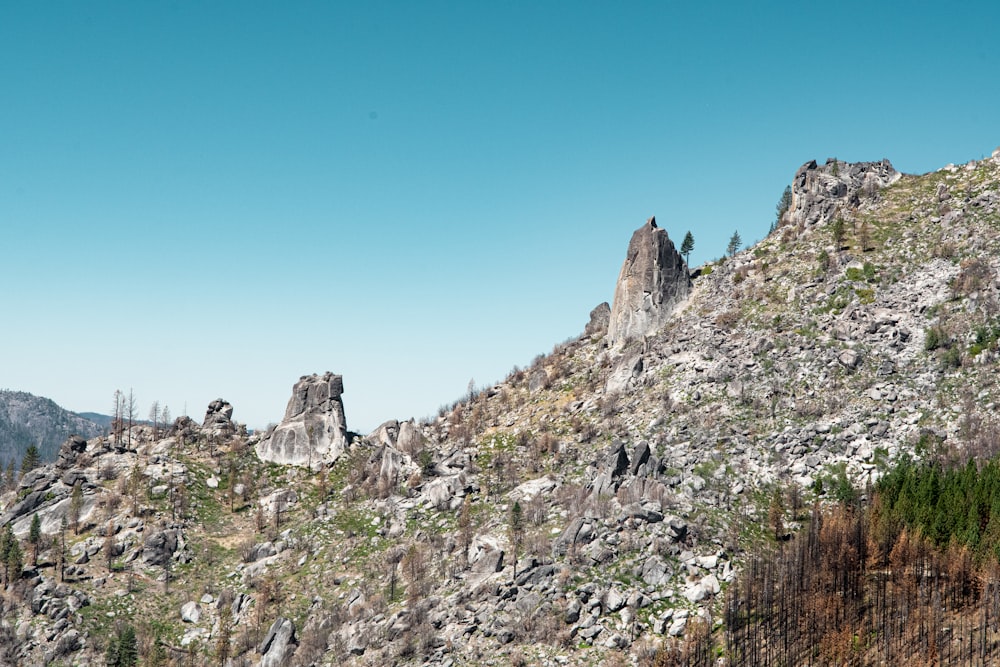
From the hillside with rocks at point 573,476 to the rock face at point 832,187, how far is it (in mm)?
833

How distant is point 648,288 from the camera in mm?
139500

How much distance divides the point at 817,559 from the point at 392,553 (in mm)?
56479

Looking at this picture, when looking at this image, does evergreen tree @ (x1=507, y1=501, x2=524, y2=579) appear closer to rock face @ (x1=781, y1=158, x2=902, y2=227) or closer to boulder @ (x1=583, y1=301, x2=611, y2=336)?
boulder @ (x1=583, y1=301, x2=611, y2=336)

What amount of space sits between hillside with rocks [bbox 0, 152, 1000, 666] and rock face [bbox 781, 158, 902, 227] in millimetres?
833

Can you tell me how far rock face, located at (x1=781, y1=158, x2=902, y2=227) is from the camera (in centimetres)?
14600

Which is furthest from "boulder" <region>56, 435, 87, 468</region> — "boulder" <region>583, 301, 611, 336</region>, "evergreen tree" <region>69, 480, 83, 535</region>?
"boulder" <region>583, 301, 611, 336</region>

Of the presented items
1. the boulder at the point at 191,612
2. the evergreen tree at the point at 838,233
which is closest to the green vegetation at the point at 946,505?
the evergreen tree at the point at 838,233

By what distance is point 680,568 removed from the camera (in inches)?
3196

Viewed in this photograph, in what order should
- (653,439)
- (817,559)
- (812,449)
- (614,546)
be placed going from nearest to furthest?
(817,559)
(614,546)
(812,449)
(653,439)

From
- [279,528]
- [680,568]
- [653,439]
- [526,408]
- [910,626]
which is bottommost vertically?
[910,626]

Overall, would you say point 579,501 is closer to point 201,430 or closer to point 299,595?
point 299,595

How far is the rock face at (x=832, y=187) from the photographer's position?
146000 mm

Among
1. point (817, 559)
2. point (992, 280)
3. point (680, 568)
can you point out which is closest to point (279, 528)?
point (680, 568)

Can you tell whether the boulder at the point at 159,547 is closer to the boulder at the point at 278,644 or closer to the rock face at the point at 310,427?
the boulder at the point at 278,644
